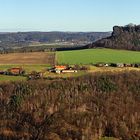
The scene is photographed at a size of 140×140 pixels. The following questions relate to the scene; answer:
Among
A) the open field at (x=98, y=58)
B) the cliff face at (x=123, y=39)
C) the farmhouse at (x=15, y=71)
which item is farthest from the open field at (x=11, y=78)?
the cliff face at (x=123, y=39)

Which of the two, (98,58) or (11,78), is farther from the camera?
(98,58)

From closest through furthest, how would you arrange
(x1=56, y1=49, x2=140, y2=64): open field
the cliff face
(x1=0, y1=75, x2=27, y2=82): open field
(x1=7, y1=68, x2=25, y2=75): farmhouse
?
1. (x1=0, y1=75, x2=27, y2=82): open field
2. (x1=7, y1=68, x2=25, y2=75): farmhouse
3. (x1=56, y1=49, x2=140, y2=64): open field
4. the cliff face

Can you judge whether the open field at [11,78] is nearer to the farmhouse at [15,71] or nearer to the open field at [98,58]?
the farmhouse at [15,71]

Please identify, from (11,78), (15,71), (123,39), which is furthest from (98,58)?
(123,39)

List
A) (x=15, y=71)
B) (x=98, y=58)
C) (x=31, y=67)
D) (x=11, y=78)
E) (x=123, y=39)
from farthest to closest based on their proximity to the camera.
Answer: (x=123, y=39), (x=98, y=58), (x=31, y=67), (x=15, y=71), (x=11, y=78)

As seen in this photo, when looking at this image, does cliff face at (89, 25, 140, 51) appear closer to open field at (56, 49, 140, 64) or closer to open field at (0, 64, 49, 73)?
open field at (56, 49, 140, 64)

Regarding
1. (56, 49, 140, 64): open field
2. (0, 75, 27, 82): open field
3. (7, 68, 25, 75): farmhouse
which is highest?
(56, 49, 140, 64): open field

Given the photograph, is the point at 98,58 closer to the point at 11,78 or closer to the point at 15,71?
the point at 15,71

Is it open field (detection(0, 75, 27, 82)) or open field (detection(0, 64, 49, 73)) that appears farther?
open field (detection(0, 64, 49, 73))

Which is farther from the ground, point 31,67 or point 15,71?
point 31,67

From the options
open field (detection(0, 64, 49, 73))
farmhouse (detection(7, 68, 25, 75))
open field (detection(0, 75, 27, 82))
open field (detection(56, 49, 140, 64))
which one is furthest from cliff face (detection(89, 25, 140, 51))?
open field (detection(0, 75, 27, 82))
